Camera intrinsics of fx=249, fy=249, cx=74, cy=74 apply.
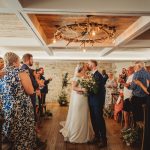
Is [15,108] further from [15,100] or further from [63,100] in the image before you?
[63,100]

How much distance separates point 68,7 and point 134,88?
2.69 metres

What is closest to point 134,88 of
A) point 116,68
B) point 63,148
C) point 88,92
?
point 88,92

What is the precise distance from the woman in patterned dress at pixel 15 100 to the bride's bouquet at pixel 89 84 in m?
1.67

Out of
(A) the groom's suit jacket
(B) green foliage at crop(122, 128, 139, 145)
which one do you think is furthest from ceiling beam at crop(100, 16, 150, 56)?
(B) green foliage at crop(122, 128, 139, 145)

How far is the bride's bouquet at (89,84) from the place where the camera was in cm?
493

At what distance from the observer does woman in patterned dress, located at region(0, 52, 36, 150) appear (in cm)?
349

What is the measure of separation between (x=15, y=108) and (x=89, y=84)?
6.17 ft

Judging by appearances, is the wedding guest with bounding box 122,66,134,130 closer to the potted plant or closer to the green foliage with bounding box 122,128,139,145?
the green foliage with bounding box 122,128,139,145

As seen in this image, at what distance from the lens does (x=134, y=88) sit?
514cm

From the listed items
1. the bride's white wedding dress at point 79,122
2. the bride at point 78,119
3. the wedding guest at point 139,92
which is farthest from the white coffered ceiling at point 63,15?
the bride's white wedding dress at point 79,122

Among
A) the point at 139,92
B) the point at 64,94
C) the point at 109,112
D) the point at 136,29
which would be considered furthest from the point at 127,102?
the point at 64,94

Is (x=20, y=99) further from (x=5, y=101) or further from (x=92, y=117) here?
(x=92, y=117)

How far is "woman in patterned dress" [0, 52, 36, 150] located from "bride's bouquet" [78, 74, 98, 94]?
1.67 m

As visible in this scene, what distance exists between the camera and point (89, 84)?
5.01m
